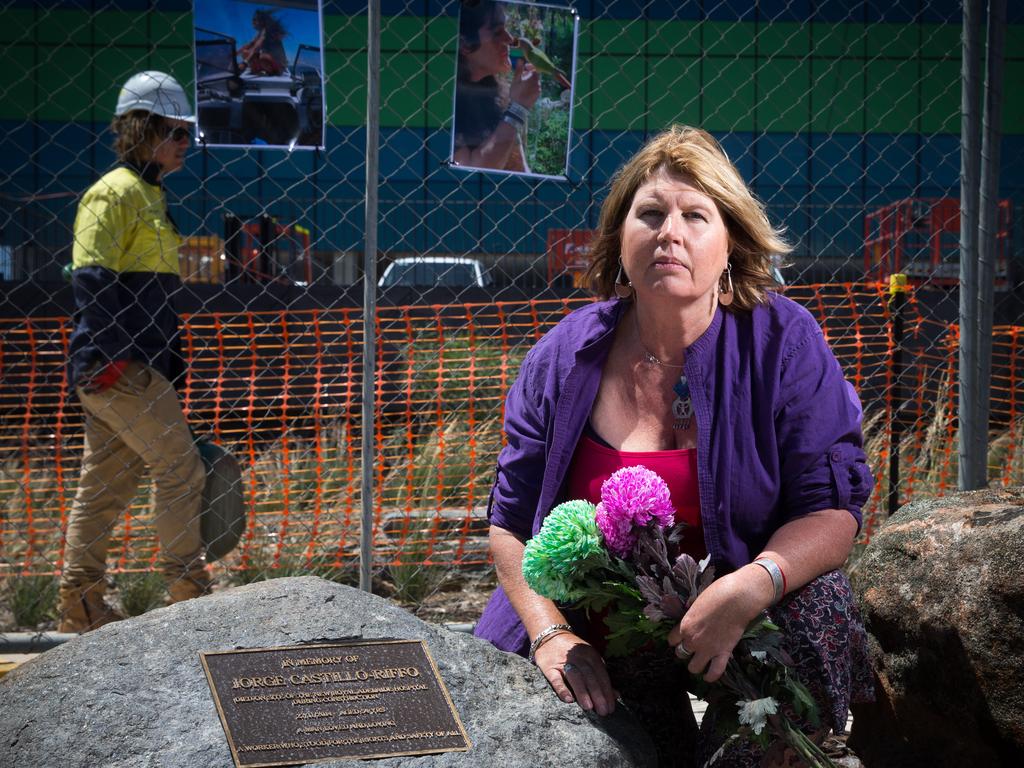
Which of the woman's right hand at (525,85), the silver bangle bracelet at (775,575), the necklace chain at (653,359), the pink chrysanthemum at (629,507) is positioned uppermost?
the woman's right hand at (525,85)

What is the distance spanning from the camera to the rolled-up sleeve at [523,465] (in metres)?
2.83

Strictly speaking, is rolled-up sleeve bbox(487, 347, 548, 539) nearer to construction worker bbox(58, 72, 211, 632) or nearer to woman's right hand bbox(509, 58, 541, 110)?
woman's right hand bbox(509, 58, 541, 110)

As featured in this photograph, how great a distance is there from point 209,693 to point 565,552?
82cm

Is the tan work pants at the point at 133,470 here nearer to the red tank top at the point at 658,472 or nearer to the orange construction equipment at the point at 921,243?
the red tank top at the point at 658,472

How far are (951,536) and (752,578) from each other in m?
0.79

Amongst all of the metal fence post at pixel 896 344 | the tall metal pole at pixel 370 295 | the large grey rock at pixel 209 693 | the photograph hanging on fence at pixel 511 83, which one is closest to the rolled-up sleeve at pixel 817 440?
the large grey rock at pixel 209 693

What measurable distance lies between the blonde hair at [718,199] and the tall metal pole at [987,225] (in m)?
1.47

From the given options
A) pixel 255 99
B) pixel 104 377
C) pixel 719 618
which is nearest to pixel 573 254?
pixel 104 377

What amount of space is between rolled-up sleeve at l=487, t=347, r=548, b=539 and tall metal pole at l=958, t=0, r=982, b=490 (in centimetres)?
188

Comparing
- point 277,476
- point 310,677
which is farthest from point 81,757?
point 277,476

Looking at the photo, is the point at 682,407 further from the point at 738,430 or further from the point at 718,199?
the point at 718,199

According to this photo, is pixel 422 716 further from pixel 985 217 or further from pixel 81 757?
pixel 985 217

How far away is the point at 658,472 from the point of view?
8.90ft

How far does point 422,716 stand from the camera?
2.56 m
